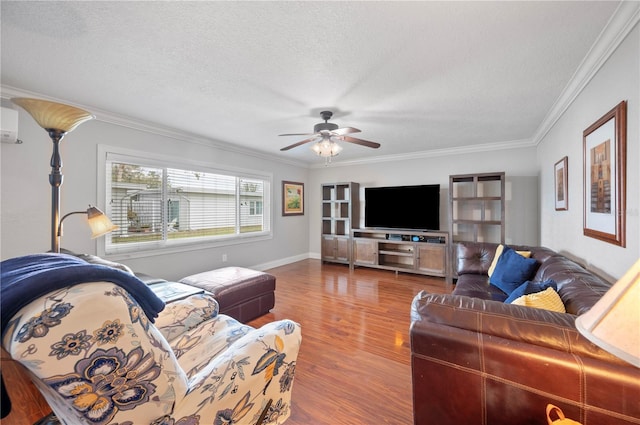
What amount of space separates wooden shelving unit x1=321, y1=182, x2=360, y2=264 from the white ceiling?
8.58 feet

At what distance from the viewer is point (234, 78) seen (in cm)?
215

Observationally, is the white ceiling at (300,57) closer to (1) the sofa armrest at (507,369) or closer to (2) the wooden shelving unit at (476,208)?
(2) the wooden shelving unit at (476,208)

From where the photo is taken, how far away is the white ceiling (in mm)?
1435

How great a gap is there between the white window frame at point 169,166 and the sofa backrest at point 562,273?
141 inches

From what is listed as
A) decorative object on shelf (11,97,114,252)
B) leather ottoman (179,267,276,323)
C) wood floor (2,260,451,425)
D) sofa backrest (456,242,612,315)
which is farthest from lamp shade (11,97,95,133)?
sofa backrest (456,242,612,315)

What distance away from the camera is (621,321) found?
585 millimetres

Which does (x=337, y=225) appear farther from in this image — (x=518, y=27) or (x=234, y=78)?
(x=518, y=27)

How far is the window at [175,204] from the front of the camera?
3.14 m

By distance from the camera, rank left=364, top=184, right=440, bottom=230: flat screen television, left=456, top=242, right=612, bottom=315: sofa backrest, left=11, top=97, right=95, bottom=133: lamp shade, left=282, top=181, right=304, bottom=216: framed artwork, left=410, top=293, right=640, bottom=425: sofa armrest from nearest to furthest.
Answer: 1. left=410, top=293, right=640, bottom=425: sofa armrest
2. left=456, top=242, right=612, bottom=315: sofa backrest
3. left=11, top=97, right=95, bottom=133: lamp shade
4. left=364, top=184, right=440, bottom=230: flat screen television
5. left=282, top=181, right=304, bottom=216: framed artwork

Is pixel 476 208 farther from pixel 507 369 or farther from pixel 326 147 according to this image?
pixel 507 369

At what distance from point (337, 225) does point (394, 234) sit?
1417 millimetres

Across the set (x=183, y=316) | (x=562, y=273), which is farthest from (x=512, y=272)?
(x=183, y=316)

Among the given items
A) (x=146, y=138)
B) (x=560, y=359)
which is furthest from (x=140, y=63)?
(x=560, y=359)

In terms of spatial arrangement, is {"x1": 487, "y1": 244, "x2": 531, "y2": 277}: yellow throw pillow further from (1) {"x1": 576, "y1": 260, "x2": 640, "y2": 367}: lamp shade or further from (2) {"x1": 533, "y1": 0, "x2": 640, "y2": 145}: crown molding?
(1) {"x1": 576, "y1": 260, "x2": 640, "y2": 367}: lamp shade
